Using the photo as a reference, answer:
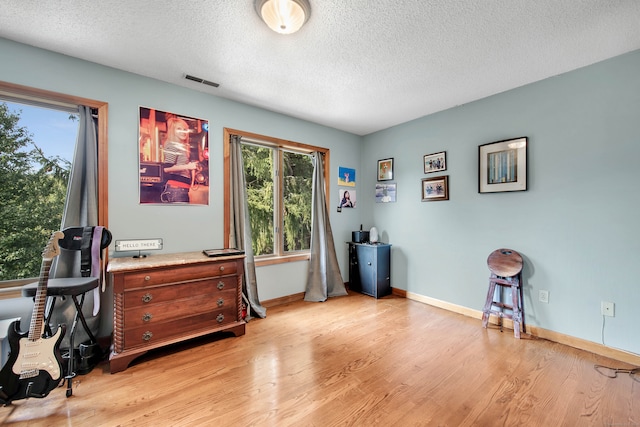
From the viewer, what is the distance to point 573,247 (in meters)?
2.36

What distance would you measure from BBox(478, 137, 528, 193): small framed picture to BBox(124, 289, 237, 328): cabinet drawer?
2.93 meters

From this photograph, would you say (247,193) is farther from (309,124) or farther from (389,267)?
(389,267)

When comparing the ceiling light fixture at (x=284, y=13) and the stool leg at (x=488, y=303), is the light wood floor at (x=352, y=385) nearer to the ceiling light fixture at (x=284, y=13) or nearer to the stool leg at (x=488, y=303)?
the stool leg at (x=488, y=303)

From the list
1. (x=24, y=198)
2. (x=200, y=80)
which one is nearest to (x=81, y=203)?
(x=24, y=198)

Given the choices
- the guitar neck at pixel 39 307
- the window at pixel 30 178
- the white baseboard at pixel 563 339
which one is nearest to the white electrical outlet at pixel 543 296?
the white baseboard at pixel 563 339

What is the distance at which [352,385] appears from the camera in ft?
5.92

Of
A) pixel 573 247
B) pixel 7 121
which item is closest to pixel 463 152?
pixel 573 247

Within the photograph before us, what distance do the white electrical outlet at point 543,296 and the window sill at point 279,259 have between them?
2588 millimetres

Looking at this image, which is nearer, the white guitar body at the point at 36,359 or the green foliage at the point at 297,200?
the white guitar body at the point at 36,359

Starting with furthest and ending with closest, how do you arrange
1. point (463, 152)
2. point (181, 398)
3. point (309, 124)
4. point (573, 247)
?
1. point (309, 124)
2. point (463, 152)
3. point (573, 247)
4. point (181, 398)

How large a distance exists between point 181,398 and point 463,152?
139 inches

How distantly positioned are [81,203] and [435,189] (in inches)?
146

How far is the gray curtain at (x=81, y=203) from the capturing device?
6.86 feet

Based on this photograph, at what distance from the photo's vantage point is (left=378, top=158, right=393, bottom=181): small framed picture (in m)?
3.90
